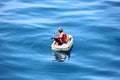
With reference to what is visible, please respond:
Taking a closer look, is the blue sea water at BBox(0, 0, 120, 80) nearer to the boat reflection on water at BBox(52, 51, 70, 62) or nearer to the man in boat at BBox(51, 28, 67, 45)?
the boat reflection on water at BBox(52, 51, 70, 62)

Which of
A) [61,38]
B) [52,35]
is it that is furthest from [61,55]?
[52,35]

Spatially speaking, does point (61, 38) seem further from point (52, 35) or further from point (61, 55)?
point (52, 35)

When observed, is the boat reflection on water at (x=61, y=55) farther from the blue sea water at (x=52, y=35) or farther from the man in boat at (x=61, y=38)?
the man in boat at (x=61, y=38)

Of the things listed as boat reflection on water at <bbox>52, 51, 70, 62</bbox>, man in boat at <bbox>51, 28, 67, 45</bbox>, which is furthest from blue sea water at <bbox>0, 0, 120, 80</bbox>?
man in boat at <bbox>51, 28, 67, 45</bbox>

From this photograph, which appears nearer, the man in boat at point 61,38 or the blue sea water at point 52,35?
the blue sea water at point 52,35

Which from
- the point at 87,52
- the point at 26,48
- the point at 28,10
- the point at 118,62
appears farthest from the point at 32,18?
the point at 118,62

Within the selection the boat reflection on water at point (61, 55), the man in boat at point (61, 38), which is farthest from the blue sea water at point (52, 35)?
the man in boat at point (61, 38)

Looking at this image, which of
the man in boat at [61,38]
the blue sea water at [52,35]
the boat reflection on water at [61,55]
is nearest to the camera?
the blue sea water at [52,35]

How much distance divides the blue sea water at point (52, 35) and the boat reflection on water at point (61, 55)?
8.8 inches

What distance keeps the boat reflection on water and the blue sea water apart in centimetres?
22

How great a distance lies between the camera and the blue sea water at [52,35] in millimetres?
21938

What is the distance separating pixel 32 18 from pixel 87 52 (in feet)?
31.1

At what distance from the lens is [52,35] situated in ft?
92.3

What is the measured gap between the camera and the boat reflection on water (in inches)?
940
